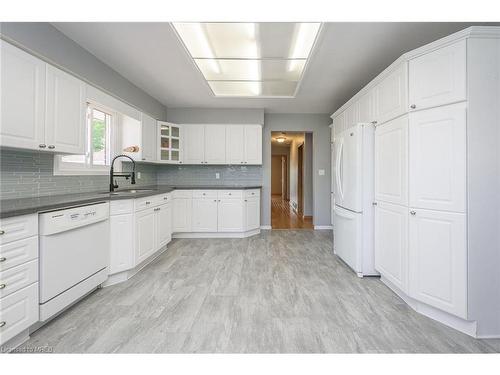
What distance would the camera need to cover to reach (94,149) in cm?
309

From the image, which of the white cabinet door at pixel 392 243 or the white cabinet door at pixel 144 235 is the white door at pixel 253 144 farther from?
the white cabinet door at pixel 392 243

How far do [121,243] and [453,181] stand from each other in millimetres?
3060

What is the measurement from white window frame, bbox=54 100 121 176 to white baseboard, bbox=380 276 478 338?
3575 millimetres

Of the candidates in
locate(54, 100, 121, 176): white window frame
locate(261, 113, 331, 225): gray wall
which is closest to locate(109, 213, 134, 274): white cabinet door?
locate(54, 100, 121, 176): white window frame

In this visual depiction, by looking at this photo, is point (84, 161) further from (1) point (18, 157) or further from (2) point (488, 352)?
(2) point (488, 352)

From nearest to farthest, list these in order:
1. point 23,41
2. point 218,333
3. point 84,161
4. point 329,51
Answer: point 218,333 < point 23,41 < point 329,51 < point 84,161

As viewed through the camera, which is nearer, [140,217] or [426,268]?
[426,268]

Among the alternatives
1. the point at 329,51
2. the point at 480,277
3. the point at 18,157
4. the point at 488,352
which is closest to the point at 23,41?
the point at 18,157

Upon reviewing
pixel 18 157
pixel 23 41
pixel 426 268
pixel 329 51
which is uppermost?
pixel 329 51

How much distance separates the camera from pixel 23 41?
1.80m

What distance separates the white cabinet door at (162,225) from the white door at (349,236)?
2.49m

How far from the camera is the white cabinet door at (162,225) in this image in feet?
10.5

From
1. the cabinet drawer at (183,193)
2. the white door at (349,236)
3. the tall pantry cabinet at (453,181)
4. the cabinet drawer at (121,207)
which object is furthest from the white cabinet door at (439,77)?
the cabinet drawer at (183,193)

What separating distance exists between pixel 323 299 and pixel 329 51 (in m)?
2.61
